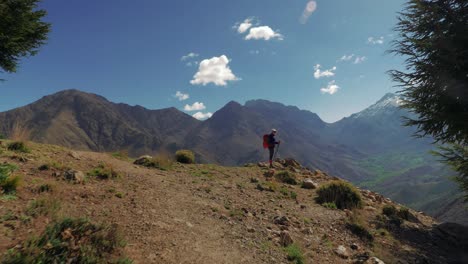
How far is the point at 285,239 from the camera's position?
707cm

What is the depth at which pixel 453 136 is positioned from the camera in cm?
1134

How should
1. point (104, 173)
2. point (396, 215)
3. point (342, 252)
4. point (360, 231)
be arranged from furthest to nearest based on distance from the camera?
point (396, 215) < point (104, 173) < point (360, 231) < point (342, 252)

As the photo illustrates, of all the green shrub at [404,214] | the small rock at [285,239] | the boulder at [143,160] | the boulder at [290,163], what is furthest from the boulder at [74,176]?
the boulder at [290,163]

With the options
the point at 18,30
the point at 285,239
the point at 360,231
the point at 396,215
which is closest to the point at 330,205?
the point at 360,231

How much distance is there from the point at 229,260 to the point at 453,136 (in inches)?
482

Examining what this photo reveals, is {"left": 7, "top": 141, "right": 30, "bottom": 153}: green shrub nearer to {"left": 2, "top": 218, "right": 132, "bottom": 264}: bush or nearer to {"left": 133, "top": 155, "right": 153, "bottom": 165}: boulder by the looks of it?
{"left": 133, "top": 155, "right": 153, "bottom": 165}: boulder

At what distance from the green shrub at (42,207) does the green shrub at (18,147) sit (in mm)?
5573

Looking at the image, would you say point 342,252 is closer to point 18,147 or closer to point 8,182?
point 8,182

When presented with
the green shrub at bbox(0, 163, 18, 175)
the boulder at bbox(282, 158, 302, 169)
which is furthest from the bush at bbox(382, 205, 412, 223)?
the green shrub at bbox(0, 163, 18, 175)

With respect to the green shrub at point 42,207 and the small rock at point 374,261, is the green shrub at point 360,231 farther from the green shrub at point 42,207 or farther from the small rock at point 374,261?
the green shrub at point 42,207

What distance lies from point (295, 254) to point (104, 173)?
7261 mm

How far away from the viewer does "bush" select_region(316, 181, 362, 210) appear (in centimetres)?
1145

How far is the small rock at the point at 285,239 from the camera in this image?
22.8 ft

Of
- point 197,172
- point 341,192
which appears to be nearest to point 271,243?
point 341,192
